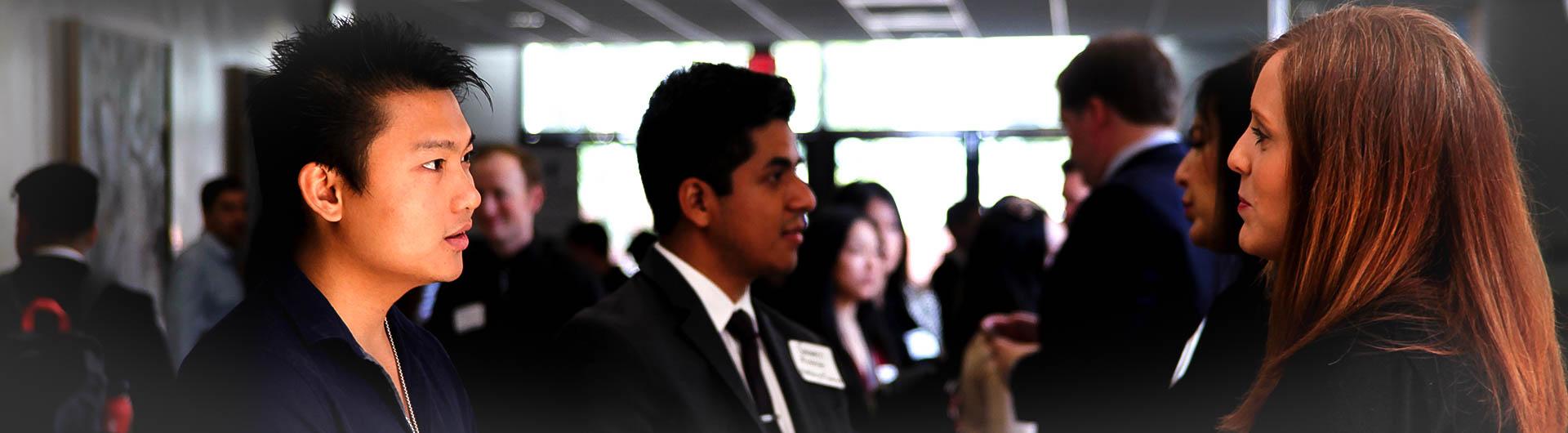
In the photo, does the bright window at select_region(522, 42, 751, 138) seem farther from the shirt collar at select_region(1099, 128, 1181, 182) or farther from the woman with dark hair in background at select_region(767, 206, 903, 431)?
the shirt collar at select_region(1099, 128, 1181, 182)

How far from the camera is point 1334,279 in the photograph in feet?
3.60

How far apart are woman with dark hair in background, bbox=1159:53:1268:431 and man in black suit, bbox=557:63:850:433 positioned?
510mm

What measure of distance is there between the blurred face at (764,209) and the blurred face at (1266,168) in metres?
0.69

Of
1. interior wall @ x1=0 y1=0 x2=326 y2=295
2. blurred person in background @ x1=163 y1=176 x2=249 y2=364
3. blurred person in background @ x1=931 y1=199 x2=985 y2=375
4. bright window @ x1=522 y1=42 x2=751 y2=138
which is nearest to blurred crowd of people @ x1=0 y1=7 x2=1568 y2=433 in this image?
blurred person in background @ x1=163 y1=176 x2=249 y2=364

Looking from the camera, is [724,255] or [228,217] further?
Result: [228,217]

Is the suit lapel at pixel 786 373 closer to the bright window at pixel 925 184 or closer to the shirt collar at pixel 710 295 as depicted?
the shirt collar at pixel 710 295

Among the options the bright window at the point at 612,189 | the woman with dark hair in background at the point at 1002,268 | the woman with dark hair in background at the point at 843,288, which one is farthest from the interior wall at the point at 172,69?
the bright window at the point at 612,189

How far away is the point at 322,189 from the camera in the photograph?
117cm

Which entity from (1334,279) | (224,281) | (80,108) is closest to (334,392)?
(1334,279)

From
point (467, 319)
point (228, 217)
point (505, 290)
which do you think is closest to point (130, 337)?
point (467, 319)

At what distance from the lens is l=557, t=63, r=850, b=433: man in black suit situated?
65.2 inches

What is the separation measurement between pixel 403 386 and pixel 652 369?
404mm

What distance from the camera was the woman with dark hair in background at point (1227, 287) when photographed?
1485mm

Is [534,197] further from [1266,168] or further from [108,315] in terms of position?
[1266,168]
